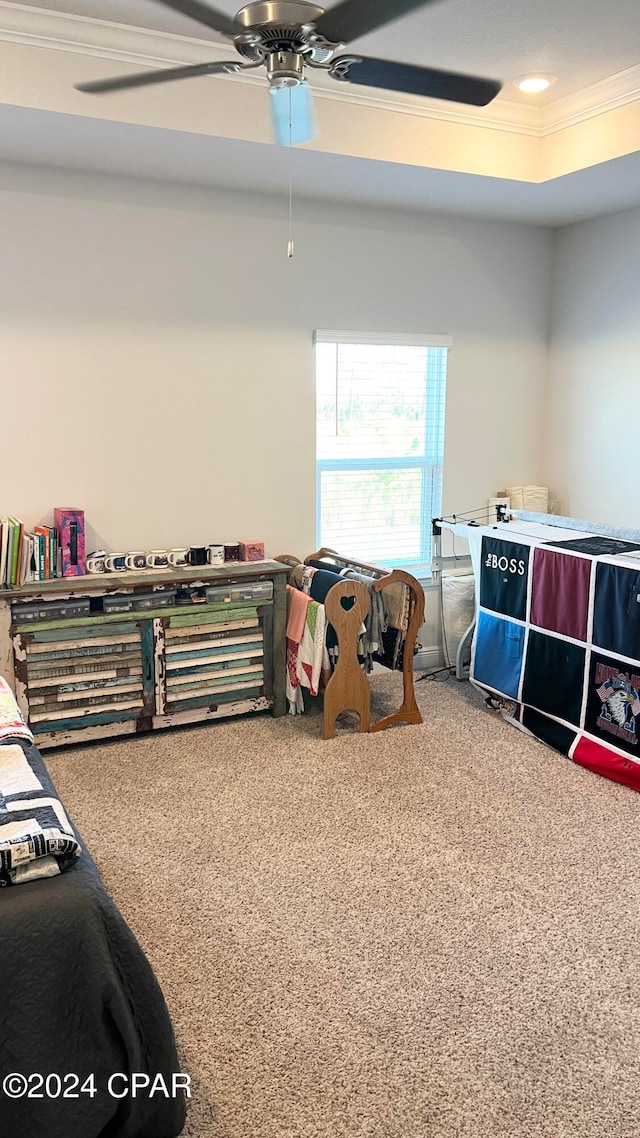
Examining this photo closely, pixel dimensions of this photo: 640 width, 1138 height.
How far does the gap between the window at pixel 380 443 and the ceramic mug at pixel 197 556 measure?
0.76 meters

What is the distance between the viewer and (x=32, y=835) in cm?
157

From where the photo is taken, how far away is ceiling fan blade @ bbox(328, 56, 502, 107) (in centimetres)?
202

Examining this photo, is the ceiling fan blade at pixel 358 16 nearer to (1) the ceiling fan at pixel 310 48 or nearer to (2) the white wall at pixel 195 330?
(1) the ceiling fan at pixel 310 48

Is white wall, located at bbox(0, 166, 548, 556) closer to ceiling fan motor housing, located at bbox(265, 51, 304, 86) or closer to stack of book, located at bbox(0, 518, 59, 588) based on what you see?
stack of book, located at bbox(0, 518, 59, 588)

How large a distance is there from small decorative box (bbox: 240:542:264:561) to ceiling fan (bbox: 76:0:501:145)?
2.20 metres

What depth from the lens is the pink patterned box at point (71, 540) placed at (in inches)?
138

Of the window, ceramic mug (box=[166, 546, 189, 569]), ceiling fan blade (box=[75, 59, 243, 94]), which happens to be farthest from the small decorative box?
ceiling fan blade (box=[75, 59, 243, 94])

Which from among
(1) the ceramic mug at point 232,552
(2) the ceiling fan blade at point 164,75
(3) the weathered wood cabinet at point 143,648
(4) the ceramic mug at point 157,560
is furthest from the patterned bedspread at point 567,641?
(2) the ceiling fan blade at point 164,75

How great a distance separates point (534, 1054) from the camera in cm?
189

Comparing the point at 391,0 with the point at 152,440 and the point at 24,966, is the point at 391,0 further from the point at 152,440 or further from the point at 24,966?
the point at 152,440

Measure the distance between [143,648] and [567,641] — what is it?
1865 millimetres

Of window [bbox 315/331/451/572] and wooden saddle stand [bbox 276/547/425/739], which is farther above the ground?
window [bbox 315/331/451/572]

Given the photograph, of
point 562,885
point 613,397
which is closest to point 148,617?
point 562,885

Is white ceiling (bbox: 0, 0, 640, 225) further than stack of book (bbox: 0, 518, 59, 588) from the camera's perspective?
No
